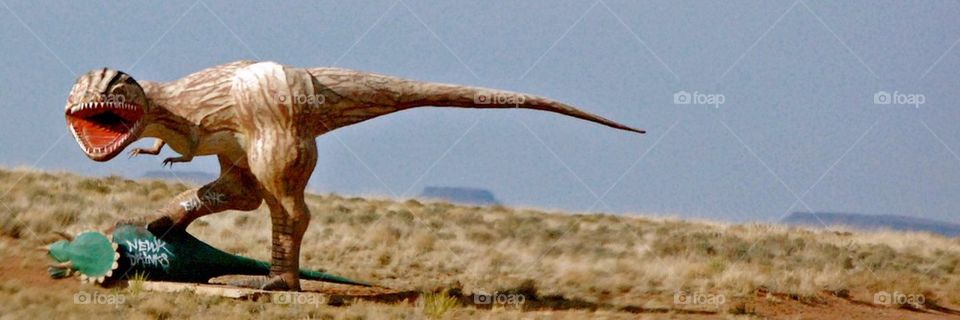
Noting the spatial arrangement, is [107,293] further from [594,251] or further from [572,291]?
[594,251]

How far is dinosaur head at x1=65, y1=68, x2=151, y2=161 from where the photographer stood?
1163 centimetres

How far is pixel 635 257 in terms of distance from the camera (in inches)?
891

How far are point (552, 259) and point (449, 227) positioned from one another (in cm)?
527

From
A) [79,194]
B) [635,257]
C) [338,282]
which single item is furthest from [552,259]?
[79,194]

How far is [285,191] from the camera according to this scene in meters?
12.2
